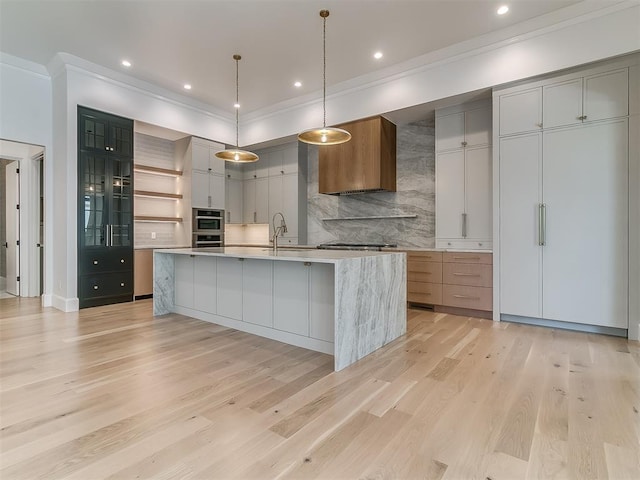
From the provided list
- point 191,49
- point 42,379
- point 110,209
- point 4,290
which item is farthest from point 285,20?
point 4,290

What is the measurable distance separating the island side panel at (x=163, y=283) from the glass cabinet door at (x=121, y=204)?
4.05 ft

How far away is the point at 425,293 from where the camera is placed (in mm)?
4664

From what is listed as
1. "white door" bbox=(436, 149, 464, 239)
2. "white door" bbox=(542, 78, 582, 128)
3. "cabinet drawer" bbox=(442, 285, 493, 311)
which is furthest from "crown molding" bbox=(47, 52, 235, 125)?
"white door" bbox=(542, 78, 582, 128)

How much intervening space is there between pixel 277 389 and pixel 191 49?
13.8 feet

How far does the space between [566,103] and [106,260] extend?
619 cm

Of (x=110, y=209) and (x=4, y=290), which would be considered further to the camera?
(x=4, y=290)

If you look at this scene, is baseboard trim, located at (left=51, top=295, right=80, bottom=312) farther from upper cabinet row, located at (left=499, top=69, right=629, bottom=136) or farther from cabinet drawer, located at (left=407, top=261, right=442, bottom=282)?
upper cabinet row, located at (left=499, top=69, right=629, bottom=136)

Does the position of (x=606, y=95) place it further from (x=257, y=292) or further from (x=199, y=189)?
(x=199, y=189)

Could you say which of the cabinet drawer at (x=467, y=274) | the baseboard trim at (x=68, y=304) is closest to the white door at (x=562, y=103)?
the cabinet drawer at (x=467, y=274)

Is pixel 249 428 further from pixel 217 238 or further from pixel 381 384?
pixel 217 238

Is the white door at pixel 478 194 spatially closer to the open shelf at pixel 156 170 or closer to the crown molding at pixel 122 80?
the crown molding at pixel 122 80

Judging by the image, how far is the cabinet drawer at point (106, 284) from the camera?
471cm

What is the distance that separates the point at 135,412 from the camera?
192 centimetres

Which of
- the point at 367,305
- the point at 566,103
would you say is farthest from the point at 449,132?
the point at 367,305
